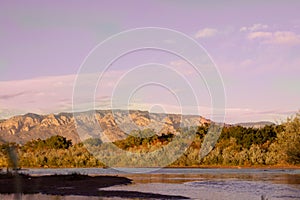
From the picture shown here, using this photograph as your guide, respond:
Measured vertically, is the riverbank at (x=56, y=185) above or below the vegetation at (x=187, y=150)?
below

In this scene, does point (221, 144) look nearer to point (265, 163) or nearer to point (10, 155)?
point (265, 163)

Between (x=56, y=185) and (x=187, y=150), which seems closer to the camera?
(x=56, y=185)

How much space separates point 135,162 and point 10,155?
445 feet

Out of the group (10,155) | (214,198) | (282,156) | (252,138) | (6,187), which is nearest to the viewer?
(10,155)

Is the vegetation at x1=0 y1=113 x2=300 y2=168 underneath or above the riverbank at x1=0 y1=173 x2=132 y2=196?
above

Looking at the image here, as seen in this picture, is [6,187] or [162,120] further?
[162,120]

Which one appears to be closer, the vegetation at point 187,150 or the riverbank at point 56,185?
the riverbank at point 56,185

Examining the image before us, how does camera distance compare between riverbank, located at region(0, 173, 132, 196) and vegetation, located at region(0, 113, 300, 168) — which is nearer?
riverbank, located at region(0, 173, 132, 196)

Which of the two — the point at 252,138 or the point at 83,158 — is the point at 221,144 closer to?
the point at 252,138

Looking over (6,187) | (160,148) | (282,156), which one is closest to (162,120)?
(160,148)

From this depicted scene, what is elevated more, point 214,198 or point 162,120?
point 162,120

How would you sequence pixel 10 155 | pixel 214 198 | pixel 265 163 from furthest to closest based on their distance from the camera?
pixel 265 163, pixel 214 198, pixel 10 155

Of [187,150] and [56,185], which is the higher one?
[187,150]

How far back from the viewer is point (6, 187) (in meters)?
54.8
